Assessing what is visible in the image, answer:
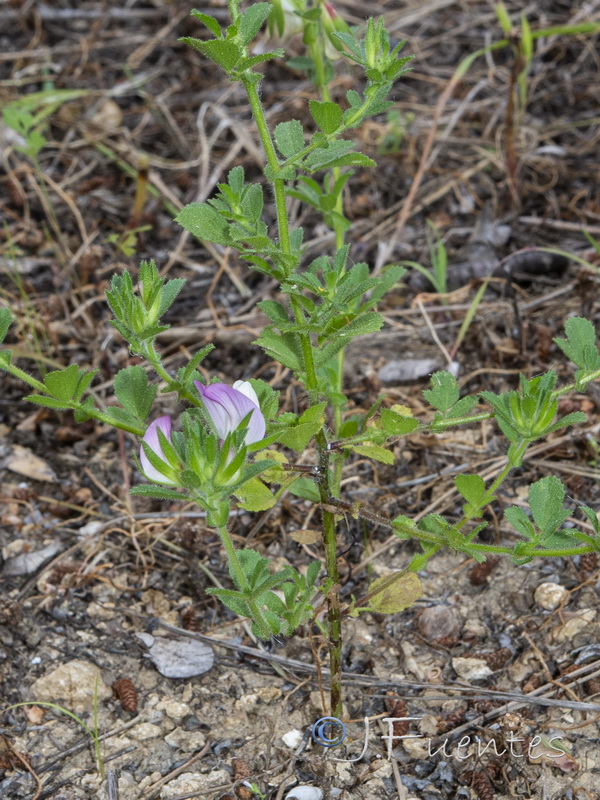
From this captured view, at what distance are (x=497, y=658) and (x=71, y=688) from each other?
1042mm

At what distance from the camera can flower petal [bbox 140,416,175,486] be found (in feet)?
5.00

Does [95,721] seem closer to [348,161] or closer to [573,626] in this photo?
[573,626]

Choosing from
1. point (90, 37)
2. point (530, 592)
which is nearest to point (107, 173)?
point (90, 37)

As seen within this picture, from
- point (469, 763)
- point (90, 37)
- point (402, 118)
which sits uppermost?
point (90, 37)

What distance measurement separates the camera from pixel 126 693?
2.12 m

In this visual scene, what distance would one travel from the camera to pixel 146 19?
4.62 meters

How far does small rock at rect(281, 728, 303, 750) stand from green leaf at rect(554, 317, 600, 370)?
1052 mm

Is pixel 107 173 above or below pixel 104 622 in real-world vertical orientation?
above

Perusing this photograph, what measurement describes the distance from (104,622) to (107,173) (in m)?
2.28

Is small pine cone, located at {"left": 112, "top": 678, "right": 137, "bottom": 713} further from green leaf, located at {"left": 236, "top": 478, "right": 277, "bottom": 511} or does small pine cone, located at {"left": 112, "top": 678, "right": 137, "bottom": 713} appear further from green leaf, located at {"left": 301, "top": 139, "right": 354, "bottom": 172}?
green leaf, located at {"left": 301, "top": 139, "right": 354, "bottom": 172}

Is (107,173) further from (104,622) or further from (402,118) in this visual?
(104,622)

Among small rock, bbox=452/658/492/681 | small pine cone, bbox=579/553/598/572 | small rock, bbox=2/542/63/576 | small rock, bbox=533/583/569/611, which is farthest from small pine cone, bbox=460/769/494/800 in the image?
small rock, bbox=2/542/63/576

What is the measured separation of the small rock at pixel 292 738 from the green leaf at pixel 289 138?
129 cm

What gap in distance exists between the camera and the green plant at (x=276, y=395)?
153 centimetres
